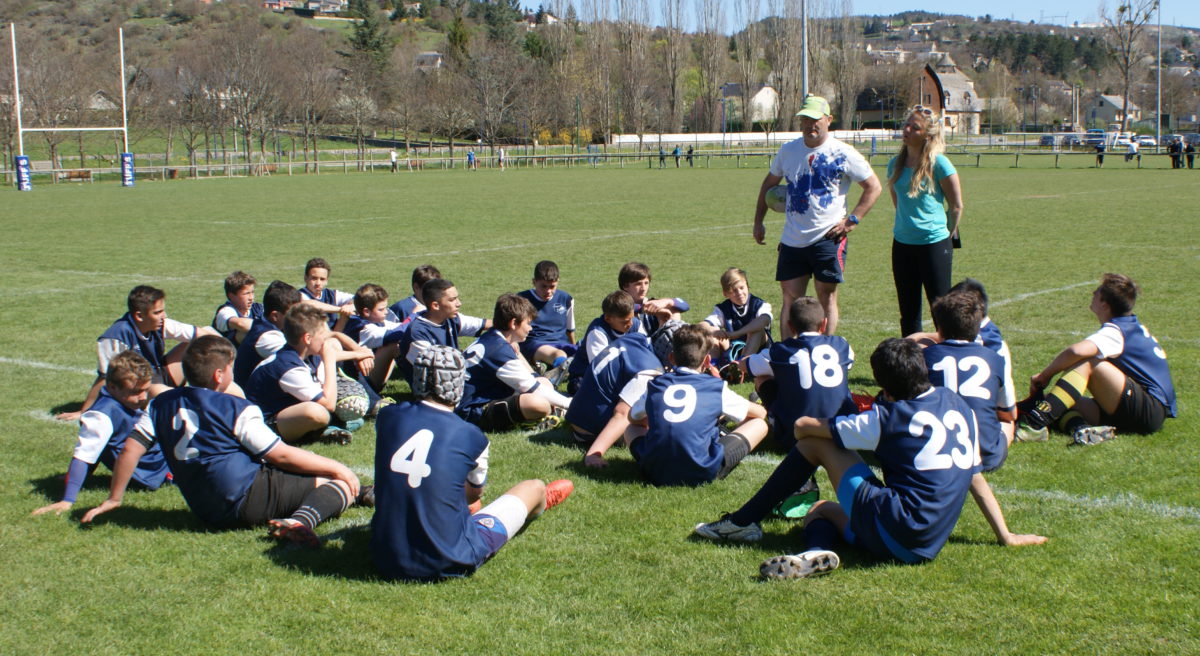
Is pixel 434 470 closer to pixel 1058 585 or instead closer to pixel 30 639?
pixel 30 639

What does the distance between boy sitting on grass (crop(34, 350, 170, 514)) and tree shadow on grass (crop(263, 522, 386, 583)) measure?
1.16m

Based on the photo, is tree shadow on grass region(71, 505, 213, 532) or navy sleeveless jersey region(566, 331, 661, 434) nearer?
tree shadow on grass region(71, 505, 213, 532)

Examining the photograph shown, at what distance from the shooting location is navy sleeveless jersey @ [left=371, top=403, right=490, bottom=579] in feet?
14.0

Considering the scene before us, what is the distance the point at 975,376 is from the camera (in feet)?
17.4

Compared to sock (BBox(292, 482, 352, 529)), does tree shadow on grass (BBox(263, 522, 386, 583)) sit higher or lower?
lower

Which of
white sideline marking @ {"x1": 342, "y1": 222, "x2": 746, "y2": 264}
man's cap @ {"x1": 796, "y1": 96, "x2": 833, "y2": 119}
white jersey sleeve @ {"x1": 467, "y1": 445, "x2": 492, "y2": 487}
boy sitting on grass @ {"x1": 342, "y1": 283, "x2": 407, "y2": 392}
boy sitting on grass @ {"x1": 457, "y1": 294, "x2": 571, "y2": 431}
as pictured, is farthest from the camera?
white sideline marking @ {"x1": 342, "y1": 222, "x2": 746, "y2": 264}

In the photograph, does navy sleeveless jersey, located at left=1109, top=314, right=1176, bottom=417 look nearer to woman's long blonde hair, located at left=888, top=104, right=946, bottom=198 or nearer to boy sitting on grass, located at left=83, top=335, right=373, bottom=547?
woman's long blonde hair, located at left=888, top=104, right=946, bottom=198

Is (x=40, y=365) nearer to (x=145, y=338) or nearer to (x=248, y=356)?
(x=145, y=338)

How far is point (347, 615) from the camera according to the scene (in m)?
4.12

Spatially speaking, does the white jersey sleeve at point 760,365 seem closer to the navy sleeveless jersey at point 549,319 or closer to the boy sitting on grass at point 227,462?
the boy sitting on grass at point 227,462

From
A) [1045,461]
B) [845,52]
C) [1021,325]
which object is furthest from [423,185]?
[845,52]

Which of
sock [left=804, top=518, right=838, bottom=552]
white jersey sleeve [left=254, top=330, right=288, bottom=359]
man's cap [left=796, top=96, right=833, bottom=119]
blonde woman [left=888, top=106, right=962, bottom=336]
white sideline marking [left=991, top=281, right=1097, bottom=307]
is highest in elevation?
man's cap [left=796, top=96, right=833, bottom=119]

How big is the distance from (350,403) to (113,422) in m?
1.70

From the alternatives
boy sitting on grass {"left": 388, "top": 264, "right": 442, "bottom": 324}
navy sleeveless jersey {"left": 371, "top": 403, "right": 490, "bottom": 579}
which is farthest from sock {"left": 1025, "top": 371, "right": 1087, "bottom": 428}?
boy sitting on grass {"left": 388, "top": 264, "right": 442, "bottom": 324}
